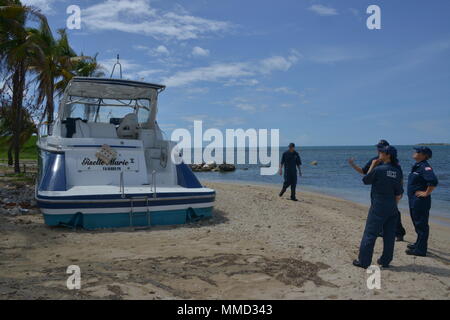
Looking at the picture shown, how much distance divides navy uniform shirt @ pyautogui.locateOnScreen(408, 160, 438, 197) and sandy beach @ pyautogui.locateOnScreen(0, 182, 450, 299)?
3.56ft

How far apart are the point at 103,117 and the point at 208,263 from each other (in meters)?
7.30

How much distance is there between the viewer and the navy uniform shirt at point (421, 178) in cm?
597

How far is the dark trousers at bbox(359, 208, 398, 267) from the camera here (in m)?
5.24

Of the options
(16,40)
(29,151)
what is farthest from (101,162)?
(29,151)

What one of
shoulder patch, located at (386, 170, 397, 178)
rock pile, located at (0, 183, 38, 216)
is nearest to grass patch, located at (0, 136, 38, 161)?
rock pile, located at (0, 183, 38, 216)

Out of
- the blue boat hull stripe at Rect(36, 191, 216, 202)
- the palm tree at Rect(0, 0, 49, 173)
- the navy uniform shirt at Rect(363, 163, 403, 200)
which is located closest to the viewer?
the navy uniform shirt at Rect(363, 163, 403, 200)

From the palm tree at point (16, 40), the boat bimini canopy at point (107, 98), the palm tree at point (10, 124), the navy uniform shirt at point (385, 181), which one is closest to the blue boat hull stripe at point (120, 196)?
the boat bimini canopy at point (107, 98)

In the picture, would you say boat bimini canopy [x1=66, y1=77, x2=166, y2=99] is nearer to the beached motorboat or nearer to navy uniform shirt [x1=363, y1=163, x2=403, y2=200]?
the beached motorboat

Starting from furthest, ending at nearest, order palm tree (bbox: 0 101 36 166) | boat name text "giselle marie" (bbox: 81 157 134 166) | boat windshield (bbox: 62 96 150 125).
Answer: palm tree (bbox: 0 101 36 166)
boat windshield (bbox: 62 96 150 125)
boat name text "giselle marie" (bbox: 81 157 134 166)

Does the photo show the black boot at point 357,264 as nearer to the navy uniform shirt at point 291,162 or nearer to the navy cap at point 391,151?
the navy cap at point 391,151

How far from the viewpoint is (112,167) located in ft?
28.9
